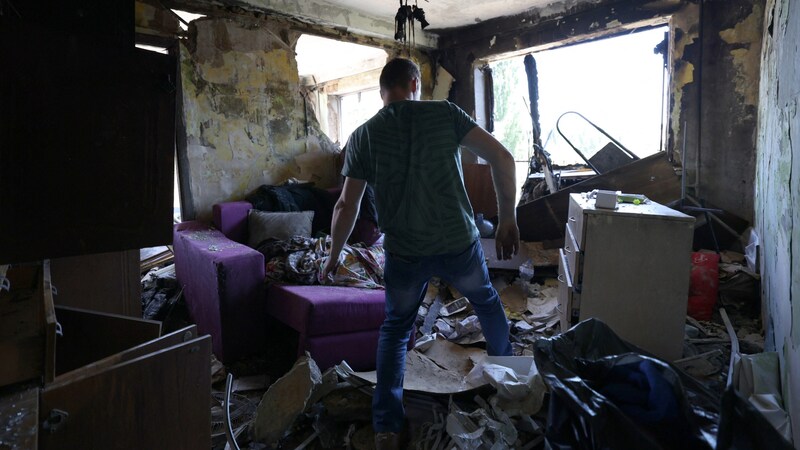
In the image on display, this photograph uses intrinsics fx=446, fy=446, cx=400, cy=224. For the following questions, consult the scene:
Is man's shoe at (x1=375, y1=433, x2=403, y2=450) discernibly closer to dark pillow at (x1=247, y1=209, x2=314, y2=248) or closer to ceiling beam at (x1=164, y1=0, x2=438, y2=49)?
dark pillow at (x1=247, y1=209, x2=314, y2=248)

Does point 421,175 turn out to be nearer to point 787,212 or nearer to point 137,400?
point 137,400

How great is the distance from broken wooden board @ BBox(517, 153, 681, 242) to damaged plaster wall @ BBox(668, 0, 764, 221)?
0.65ft

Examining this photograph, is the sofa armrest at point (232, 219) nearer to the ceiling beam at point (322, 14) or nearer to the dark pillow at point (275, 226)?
the dark pillow at point (275, 226)

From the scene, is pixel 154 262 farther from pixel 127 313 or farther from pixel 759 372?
pixel 759 372

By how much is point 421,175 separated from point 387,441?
3.18 ft

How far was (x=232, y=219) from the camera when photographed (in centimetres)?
304

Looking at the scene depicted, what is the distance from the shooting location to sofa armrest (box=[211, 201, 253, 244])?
2998 millimetres

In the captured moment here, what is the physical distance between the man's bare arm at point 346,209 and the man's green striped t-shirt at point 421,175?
0.12 metres

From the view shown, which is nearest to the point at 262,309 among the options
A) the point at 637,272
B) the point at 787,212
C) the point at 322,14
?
the point at 637,272

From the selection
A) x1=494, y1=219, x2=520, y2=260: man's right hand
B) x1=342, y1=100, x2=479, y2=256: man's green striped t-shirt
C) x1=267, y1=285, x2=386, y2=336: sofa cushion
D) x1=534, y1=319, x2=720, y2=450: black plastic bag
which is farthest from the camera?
x1=267, y1=285, x2=386, y2=336: sofa cushion

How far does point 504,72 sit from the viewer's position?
15.8 ft

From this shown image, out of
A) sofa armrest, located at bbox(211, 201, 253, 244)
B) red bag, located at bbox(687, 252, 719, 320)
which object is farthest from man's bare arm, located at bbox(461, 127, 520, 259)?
sofa armrest, located at bbox(211, 201, 253, 244)

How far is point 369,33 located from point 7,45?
154 inches

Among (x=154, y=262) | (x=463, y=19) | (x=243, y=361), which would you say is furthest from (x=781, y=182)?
(x=154, y=262)
